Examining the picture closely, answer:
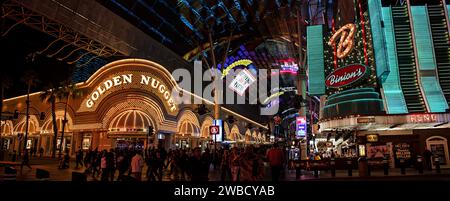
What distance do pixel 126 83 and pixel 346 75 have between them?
18.4 meters

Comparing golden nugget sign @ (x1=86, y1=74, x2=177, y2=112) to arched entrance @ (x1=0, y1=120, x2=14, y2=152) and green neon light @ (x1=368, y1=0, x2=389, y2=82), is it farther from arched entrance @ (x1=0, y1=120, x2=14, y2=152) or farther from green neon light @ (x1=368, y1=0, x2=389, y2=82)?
arched entrance @ (x1=0, y1=120, x2=14, y2=152)

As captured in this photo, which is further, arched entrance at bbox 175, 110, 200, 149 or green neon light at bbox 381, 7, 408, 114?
arched entrance at bbox 175, 110, 200, 149

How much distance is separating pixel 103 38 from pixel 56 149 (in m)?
16.4

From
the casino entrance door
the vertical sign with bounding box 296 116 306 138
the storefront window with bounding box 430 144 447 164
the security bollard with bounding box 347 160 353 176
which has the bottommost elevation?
the security bollard with bounding box 347 160 353 176

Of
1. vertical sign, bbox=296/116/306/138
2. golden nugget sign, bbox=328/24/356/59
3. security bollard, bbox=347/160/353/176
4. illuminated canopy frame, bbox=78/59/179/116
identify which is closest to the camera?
security bollard, bbox=347/160/353/176

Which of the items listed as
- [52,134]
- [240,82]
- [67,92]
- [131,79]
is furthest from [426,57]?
[52,134]

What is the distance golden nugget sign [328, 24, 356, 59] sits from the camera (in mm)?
23609

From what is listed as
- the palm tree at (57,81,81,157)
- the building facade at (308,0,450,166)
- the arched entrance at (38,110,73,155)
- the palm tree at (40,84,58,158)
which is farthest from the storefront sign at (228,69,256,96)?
the palm tree at (40,84,58,158)

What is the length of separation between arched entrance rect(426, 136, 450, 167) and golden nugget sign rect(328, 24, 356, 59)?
8396 millimetres

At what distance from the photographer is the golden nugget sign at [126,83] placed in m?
28.8

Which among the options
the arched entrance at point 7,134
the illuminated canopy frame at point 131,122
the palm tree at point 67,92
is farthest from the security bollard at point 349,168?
the arched entrance at point 7,134

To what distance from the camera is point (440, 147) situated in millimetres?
22047

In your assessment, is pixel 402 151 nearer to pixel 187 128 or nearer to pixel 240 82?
pixel 187 128

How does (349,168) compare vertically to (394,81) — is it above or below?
below
